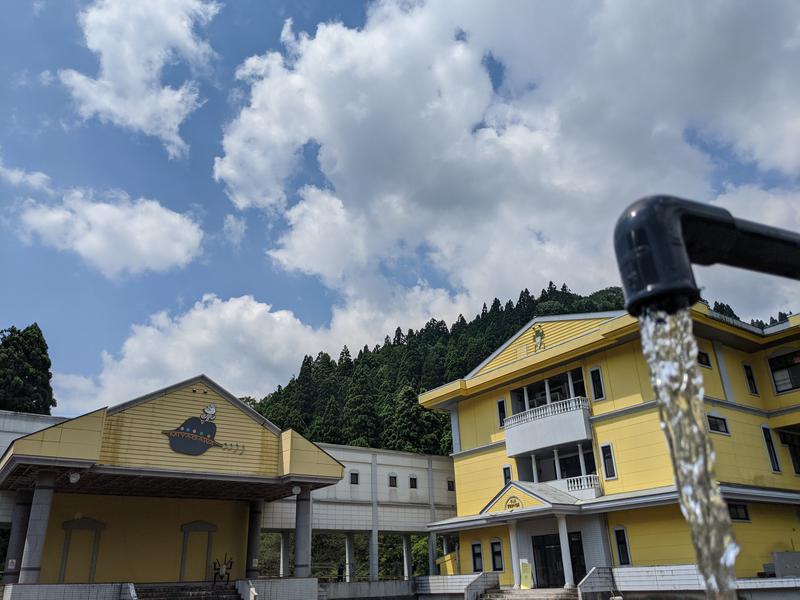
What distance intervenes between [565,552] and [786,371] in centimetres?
1085

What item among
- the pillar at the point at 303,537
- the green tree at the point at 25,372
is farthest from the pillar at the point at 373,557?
the green tree at the point at 25,372

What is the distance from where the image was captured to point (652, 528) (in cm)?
2034

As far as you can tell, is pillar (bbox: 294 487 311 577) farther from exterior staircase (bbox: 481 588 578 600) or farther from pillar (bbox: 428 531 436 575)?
pillar (bbox: 428 531 436 575)

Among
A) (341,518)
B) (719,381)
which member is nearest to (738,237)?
(719,381)

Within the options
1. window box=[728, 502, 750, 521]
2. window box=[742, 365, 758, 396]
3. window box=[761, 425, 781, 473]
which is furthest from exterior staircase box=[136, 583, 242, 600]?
window box=[742, 365, 758, 396]

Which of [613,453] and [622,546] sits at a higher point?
[613,453]

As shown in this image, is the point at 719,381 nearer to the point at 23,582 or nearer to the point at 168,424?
the point at 168,424

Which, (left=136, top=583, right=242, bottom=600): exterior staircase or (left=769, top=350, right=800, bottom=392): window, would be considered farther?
(left=769, top=350, right=800, bottom=392): window

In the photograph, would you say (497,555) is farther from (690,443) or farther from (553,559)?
(690,443)

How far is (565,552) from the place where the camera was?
21.1 metres

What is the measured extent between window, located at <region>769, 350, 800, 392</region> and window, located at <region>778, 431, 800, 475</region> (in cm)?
170

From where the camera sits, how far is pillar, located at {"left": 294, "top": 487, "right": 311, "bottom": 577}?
20.1 metres

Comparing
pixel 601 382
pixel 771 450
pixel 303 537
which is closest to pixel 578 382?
pixel 601 382

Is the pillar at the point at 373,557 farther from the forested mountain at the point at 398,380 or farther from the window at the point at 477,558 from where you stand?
the forested mountain at the point at 398,380
